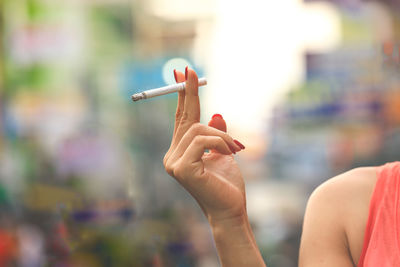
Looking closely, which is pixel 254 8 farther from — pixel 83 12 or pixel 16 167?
pixel 16 167

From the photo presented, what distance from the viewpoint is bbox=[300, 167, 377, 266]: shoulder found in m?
1.50

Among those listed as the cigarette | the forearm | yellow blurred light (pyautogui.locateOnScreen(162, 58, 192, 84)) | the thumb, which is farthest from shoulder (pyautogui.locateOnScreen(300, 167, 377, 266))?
yellow blurred light (pyautogui.locateOnScreen(162, 58, 192, 84))

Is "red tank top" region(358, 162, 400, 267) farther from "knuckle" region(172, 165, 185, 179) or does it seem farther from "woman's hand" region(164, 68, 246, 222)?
"knuckle" region(172, 165, 185, 179)

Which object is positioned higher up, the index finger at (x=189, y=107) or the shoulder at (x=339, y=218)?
the index finger at (x=189, y=107)

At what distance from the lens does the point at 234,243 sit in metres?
1.44

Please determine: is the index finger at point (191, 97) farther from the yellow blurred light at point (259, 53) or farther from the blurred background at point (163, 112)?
the yellow blurred light at point (259, 53)

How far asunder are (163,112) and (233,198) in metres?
3.20

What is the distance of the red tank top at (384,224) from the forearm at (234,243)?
275mm

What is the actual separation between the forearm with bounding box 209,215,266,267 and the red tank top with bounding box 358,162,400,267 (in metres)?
0.28

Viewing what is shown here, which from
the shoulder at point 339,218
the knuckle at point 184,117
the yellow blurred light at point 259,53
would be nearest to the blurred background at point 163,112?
the yellow blurred light at point 259,53

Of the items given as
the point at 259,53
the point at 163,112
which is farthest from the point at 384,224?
the point at 163,112

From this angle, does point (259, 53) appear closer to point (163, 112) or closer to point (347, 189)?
point (163, 112)

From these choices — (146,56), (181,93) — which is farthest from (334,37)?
(181,93)

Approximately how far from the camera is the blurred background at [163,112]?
4266 millimetres
